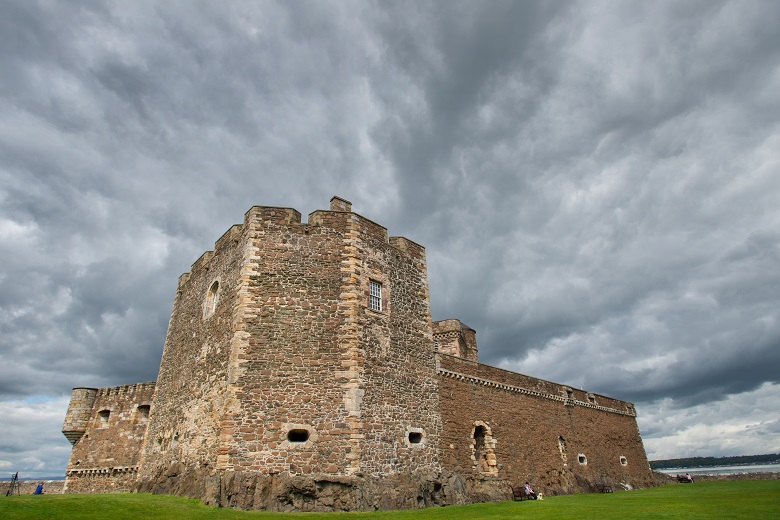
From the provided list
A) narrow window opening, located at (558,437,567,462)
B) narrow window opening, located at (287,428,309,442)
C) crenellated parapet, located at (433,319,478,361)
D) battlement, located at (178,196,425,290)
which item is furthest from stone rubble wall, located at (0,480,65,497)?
narrow window opening, located at (558,437,567,462)

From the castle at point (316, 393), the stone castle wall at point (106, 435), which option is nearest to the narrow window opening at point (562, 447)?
the castle at point (316, 393)

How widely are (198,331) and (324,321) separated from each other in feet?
21.8

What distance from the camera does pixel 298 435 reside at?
14.7 metres

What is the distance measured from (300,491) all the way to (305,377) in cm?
345

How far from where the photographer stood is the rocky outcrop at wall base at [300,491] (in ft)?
44.1

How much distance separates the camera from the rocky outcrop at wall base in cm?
1343

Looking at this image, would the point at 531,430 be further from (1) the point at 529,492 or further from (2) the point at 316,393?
(2) the point at 316,393

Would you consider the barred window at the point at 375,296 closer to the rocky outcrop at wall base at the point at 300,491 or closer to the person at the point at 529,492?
the rocky outcrop at wall base at the point at 300,491

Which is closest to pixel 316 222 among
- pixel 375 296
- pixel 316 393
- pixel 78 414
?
pixel 375 296

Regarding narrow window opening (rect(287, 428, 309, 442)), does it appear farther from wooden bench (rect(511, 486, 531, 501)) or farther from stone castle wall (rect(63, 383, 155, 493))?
stone castle wall (rect(63, 383, 155, 493))

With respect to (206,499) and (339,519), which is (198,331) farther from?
(339,519)

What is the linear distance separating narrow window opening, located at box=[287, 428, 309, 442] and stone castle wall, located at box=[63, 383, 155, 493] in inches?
565

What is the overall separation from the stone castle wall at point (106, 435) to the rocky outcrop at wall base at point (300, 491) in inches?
403

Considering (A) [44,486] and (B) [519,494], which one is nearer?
(B) [519,494]
